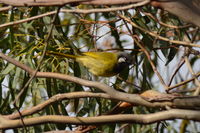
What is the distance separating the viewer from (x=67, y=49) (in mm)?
3502

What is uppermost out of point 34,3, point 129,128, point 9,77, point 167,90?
point 34,3

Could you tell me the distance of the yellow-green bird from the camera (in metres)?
3.65

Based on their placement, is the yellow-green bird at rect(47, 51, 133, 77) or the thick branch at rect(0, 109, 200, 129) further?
the yellow-green bird at rect(47, 51, 133, 77)

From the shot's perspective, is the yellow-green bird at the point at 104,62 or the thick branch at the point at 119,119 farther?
the yellow-green bird at the point at 104,62

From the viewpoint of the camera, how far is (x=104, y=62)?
12.3ft

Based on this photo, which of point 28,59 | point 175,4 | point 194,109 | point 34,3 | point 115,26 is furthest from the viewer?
point 115,26

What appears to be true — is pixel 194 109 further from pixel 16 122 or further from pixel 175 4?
pixel 16 122

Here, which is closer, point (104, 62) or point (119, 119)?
point (119, 119)

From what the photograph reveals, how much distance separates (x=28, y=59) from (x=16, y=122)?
49.7 inches

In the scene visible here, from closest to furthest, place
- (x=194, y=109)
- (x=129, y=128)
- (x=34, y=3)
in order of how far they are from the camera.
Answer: (x=194, y=109) < (x=34, y=3) < (x=129, y=128)

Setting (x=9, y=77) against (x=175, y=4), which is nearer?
(x=175, y=4)

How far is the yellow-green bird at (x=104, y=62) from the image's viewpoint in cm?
365

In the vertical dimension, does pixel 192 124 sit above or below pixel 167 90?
below

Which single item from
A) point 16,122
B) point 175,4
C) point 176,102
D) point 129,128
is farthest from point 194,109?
point 129,128
